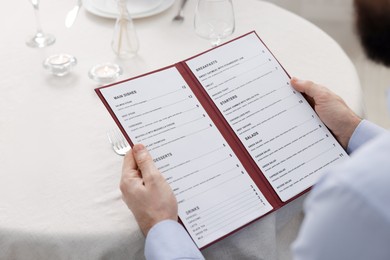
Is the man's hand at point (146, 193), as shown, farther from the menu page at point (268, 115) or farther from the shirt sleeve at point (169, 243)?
the menu page at point (268, 115)

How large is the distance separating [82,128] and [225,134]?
0.32m

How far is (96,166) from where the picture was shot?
1.21m

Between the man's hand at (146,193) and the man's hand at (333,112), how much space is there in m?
0.39

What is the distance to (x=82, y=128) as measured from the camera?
1.30 metres

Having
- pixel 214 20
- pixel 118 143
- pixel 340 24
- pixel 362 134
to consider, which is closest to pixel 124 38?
pixel 214 20

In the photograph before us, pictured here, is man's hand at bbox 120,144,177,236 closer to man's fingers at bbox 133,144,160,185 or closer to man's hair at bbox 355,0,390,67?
man's fingers at bbox 133,144,160,185

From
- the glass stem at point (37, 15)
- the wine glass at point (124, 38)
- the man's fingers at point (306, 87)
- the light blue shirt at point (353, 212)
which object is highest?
the glass stem at point (37, 15)

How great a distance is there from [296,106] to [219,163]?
0.23 metres

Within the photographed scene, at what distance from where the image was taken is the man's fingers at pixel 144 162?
1.10 meters

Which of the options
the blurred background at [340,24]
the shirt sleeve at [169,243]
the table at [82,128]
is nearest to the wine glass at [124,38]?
the table at [82,128]

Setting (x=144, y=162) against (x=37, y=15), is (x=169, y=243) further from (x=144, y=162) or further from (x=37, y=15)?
(x=37, y=15)

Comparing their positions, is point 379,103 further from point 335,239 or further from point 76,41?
point 335,239

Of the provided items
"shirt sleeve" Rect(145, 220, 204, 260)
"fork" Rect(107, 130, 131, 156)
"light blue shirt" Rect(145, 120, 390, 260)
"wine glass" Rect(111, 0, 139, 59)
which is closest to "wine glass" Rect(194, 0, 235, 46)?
"wine glass" Rect(111, 0, 139, 59)

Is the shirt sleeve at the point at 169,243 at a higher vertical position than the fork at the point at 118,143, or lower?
lower
